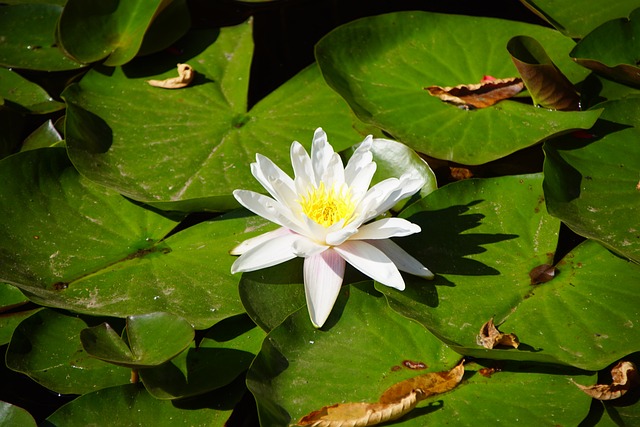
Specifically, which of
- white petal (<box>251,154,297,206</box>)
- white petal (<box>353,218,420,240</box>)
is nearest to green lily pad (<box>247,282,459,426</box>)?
white petal (<box>353,218,420,240</box>)

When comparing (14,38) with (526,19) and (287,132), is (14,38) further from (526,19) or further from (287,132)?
(526,19)

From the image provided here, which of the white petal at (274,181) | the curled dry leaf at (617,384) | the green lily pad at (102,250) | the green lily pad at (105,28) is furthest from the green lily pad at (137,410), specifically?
the green lily pad at (105,28)

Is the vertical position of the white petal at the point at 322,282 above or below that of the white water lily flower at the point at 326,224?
below

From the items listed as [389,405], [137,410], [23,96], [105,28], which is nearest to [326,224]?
[389,405]

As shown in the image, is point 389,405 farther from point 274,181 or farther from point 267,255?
point 274,181

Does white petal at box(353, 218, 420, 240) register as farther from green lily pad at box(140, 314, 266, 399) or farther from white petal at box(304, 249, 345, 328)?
green lily pad at box(140, 314, 266, 399)

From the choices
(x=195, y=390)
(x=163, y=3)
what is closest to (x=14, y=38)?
(x=163, y=3)

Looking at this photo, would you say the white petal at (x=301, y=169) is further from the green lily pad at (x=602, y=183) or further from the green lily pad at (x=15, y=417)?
the green lily pad at (x=15, y=417)
